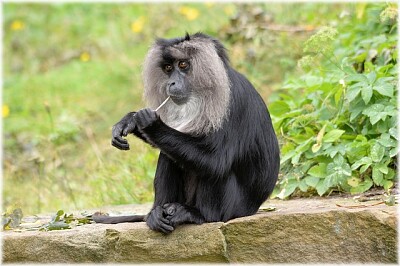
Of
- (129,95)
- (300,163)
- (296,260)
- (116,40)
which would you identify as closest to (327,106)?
(300,163)

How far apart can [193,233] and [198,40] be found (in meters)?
1.37

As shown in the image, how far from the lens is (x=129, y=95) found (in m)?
10.7

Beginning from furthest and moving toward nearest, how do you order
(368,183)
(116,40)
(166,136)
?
(116,40) < (368,183) < (166,136)

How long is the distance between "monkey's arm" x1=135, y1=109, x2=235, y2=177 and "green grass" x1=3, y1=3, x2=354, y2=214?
1.91m

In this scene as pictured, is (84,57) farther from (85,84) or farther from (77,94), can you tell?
(77,94)

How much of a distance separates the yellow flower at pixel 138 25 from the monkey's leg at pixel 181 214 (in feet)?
21.7

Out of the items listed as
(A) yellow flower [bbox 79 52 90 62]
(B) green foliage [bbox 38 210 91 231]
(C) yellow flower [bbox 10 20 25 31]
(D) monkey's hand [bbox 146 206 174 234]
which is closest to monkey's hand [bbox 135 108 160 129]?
(D) monkey's hand [bbox 146 206 174 234]

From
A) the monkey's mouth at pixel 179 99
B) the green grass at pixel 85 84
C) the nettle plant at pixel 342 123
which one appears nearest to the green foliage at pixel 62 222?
the green grass at pixel 85 84

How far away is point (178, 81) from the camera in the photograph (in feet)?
16.9

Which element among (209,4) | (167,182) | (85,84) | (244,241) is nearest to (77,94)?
(85,84)

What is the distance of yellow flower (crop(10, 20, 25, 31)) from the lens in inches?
496

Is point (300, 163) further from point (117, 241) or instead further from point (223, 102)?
point (117, 241)

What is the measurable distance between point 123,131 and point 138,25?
6627 millimetres

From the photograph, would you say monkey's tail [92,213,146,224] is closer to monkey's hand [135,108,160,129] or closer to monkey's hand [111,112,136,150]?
monkey's hand [111,112,136,150]
